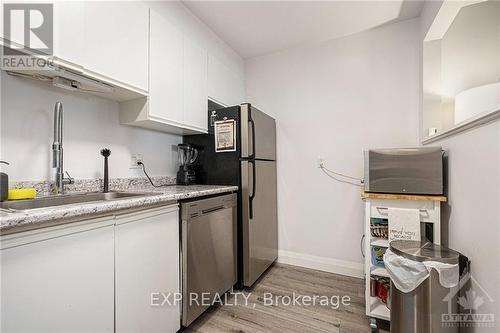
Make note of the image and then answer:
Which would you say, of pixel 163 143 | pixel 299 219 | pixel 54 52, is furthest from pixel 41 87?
pixel 299 219

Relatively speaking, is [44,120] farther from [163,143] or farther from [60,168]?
[163,143]

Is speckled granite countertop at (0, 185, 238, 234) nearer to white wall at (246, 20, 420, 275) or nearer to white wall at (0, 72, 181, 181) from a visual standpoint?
white wall at (0, 72, 181, 181)

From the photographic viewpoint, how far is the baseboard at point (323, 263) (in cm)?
229

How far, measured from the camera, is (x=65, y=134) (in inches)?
54.0

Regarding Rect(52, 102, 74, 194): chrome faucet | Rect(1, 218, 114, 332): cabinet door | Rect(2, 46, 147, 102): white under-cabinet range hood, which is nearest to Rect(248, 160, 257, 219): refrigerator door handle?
Rect(2, 46, 147, 102): white under-cabinet range hood

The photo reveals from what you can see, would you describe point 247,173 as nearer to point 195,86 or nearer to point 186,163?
point 186,163

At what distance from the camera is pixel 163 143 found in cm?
210

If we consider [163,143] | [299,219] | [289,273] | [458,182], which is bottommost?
[289,273]

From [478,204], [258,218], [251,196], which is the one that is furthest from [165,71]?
[478,204]

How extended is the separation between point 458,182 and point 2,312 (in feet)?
7.09

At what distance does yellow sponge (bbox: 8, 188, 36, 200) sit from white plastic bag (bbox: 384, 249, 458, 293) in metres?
1.93

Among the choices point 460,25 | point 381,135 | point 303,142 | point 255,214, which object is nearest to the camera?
point 460,25

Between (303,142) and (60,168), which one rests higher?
(303,142)

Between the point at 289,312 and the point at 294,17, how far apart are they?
2581 millimetres
